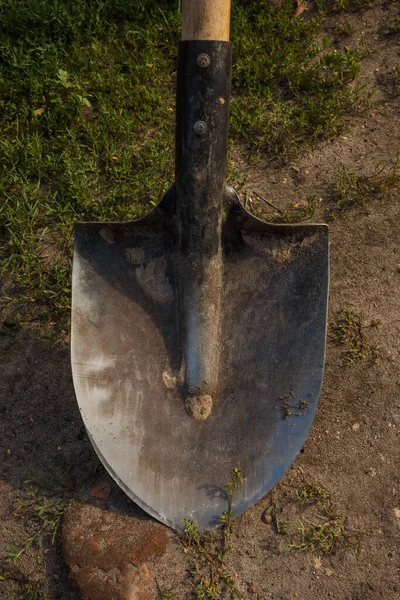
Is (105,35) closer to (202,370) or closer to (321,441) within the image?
(202,370)

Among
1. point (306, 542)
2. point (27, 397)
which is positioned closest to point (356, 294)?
point (306, 542)

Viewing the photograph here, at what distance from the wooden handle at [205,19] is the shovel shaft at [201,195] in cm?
3

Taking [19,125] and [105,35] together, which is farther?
[105,35]

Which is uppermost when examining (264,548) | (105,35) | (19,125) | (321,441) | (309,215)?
(105,35)

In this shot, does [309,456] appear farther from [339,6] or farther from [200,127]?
[339,6]

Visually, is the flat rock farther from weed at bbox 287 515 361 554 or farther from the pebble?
weed at bbox 287 515 361 554

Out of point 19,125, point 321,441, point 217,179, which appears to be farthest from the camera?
point 19,125

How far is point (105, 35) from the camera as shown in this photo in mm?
3535

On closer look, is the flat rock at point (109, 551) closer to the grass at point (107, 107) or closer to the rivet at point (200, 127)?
the grass at point (107, 107)

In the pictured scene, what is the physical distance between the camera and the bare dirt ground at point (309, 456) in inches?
92.7

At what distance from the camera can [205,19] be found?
212cm

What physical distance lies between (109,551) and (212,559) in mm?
397

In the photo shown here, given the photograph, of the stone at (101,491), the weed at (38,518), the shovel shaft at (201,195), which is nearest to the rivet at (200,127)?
the shovel shaft at (201,195)

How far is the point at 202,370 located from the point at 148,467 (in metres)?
0.41
